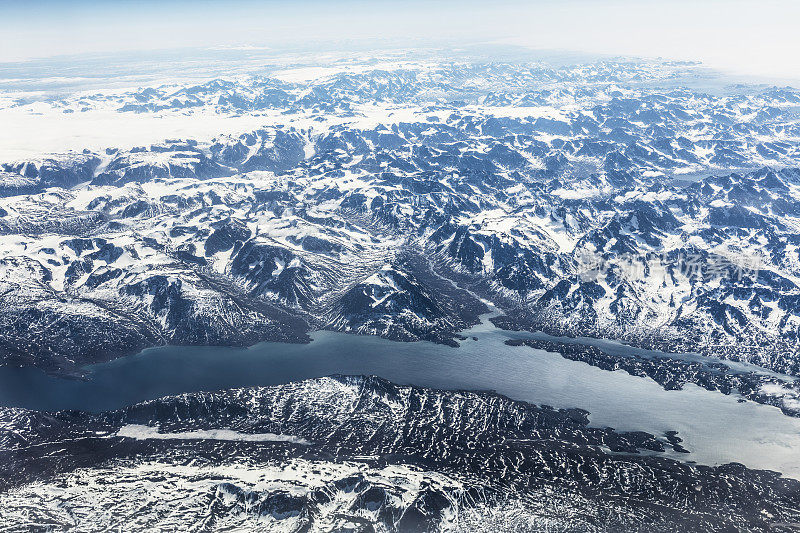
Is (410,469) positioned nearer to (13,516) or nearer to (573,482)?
(573,482)

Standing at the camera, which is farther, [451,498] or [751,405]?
[751,405]

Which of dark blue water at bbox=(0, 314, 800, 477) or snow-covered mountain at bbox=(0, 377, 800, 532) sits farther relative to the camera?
dark blue water at bbox=(0, 314, 800, 477)

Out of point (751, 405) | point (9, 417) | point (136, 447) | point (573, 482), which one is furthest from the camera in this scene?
point (751, 405)

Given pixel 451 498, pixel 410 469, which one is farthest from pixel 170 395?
pixel 451 498

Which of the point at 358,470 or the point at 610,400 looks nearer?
the point at 358,470

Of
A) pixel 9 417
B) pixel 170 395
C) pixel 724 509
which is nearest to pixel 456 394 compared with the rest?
pixel 724 509

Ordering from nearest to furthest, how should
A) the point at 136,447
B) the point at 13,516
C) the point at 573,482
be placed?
the point at 13,516 < the point at 573,482 < the point at 136,447

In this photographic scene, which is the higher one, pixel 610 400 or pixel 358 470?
pixel 358 470

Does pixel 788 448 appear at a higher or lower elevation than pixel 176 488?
lower

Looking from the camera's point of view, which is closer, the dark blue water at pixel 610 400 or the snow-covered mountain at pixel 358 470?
the snow-covered mountain at pixel 358 470
